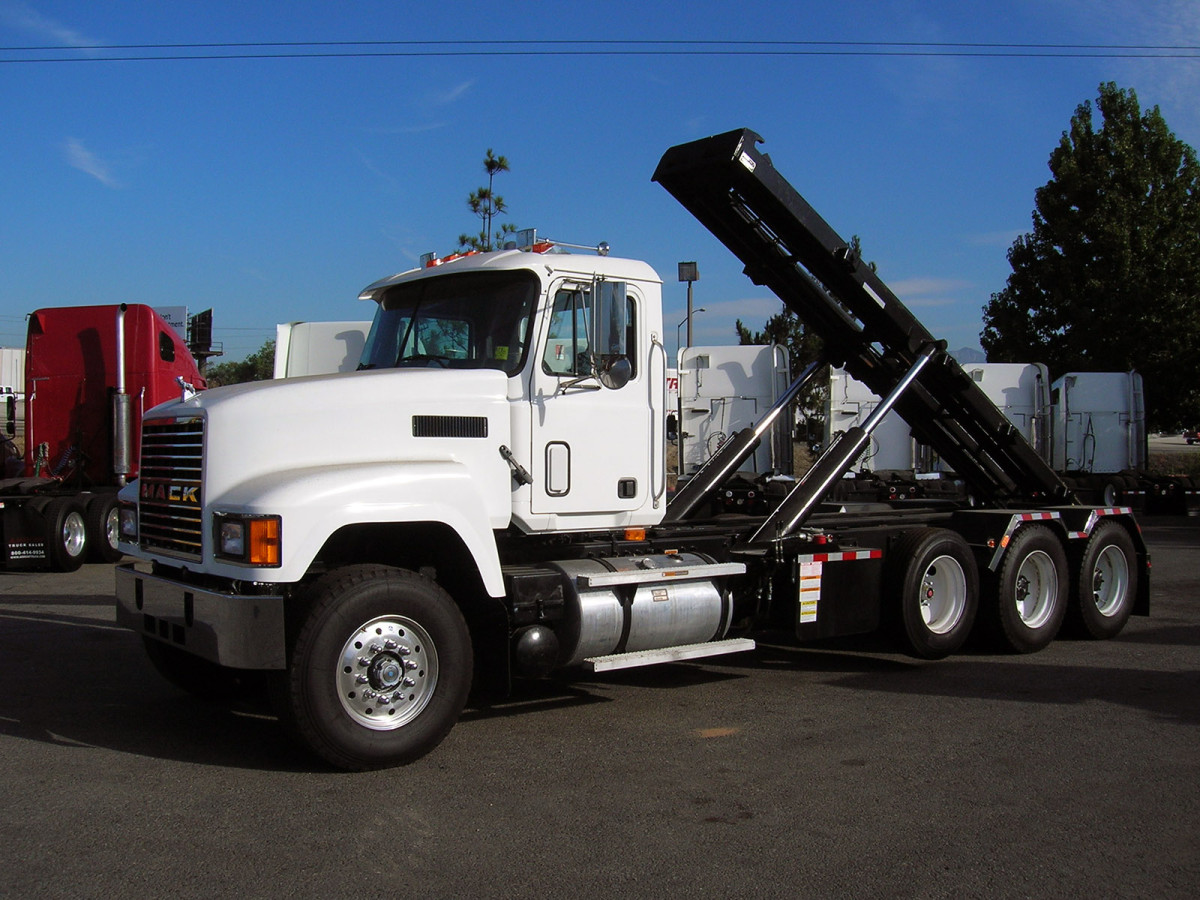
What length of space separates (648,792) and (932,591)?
4201 mm

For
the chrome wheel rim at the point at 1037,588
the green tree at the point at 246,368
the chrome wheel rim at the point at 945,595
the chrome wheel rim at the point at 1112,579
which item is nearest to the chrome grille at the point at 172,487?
the chrome wheel rim at the point at 945,595

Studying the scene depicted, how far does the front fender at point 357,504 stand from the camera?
5.34 meters

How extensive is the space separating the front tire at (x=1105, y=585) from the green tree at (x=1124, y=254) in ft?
68.1

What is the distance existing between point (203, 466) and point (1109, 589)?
27.1ft

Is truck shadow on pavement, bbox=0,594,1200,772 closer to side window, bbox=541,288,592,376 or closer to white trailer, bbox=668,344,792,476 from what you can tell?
side window, bbox=541,288,592,376

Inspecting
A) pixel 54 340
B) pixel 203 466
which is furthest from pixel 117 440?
pixel 203 466

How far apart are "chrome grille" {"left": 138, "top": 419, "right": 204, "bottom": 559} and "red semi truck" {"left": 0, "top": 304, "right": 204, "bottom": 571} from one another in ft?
30.5

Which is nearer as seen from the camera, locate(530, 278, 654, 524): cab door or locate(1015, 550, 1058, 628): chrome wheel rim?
locate(530, 278, 654, 524): cab door

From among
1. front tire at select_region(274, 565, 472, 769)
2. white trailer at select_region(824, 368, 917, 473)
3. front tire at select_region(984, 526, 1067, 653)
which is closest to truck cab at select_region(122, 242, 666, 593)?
front tire at select_region(274, 565, 472, 769)

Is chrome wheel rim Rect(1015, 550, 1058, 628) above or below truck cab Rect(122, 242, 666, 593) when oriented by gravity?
below

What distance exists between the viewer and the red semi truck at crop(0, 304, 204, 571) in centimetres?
1478

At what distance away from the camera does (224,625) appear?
5.35m

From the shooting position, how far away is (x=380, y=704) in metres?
5.65

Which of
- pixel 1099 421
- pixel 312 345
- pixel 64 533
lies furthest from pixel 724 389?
pixel 64 533
